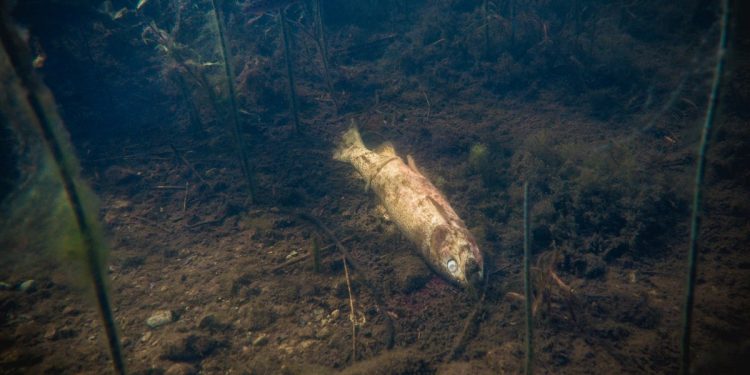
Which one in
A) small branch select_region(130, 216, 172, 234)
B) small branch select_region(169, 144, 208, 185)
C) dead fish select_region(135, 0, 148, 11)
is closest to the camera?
small branch select_region(130, 216, 172, 234)

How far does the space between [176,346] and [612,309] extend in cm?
448

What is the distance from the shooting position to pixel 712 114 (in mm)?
1903

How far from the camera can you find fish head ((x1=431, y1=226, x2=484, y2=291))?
3.54 metres

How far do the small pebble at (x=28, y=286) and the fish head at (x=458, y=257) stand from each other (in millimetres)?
5120

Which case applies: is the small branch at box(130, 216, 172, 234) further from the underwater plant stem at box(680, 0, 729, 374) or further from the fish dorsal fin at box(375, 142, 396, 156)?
the underwater plant stem at box(680, 0, 729, 374)

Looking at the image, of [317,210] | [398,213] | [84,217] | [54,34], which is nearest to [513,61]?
[398,213]

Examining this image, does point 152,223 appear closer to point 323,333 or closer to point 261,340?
point 261,340

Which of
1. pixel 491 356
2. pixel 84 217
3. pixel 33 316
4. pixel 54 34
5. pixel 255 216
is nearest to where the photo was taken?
pixel 84 217

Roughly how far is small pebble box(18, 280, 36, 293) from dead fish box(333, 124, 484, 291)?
4678 millimetres

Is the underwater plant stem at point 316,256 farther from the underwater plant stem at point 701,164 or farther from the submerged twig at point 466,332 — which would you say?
the underwater plant stem at point 701,164

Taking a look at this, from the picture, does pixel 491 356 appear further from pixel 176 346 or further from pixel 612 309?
pixel 176 346

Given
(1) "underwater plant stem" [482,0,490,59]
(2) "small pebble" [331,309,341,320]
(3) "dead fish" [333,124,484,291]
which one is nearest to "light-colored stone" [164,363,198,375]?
(2) "small pebble" [331,309,341,320]

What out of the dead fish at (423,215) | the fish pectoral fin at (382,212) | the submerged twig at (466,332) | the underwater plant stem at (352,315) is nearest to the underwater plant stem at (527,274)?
the submerged twig at (466,332)

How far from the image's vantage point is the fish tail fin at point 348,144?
6.16 metres
